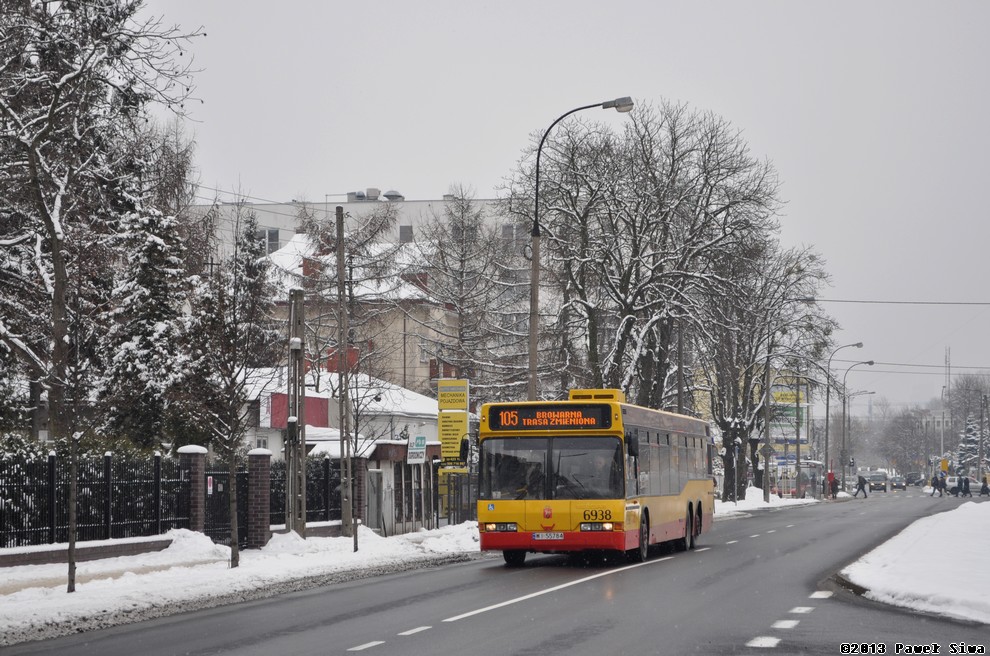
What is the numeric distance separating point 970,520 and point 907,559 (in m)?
18.1

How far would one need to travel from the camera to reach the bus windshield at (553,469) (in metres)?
23.8

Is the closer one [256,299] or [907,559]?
[907,559]

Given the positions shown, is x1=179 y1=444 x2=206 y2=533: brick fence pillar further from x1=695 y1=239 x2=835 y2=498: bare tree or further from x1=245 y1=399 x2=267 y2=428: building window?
x1=695 y1=239 x2=835 y2=498: bare tree

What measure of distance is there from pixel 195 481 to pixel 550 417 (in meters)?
8.16

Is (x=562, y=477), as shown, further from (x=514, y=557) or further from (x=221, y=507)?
(x=221, y=507)

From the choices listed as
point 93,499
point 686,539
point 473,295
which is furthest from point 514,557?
point 473,295

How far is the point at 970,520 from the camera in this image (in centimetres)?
3881

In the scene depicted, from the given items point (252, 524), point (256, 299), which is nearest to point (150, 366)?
point (256, 299)

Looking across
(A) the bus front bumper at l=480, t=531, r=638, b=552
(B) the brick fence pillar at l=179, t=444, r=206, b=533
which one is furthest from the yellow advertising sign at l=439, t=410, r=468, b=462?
(A) the bus front bumper at l=480, t=531, r=638, b=552

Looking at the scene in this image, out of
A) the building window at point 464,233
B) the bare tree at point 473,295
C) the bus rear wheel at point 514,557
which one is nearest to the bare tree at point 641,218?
the bare tree at point 473,295

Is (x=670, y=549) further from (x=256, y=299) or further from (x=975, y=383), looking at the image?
(x=975, y=383)

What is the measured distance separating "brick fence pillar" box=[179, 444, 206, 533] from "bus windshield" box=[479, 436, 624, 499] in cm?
686

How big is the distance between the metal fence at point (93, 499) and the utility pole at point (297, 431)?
264 centimetres

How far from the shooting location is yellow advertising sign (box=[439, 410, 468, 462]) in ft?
114
